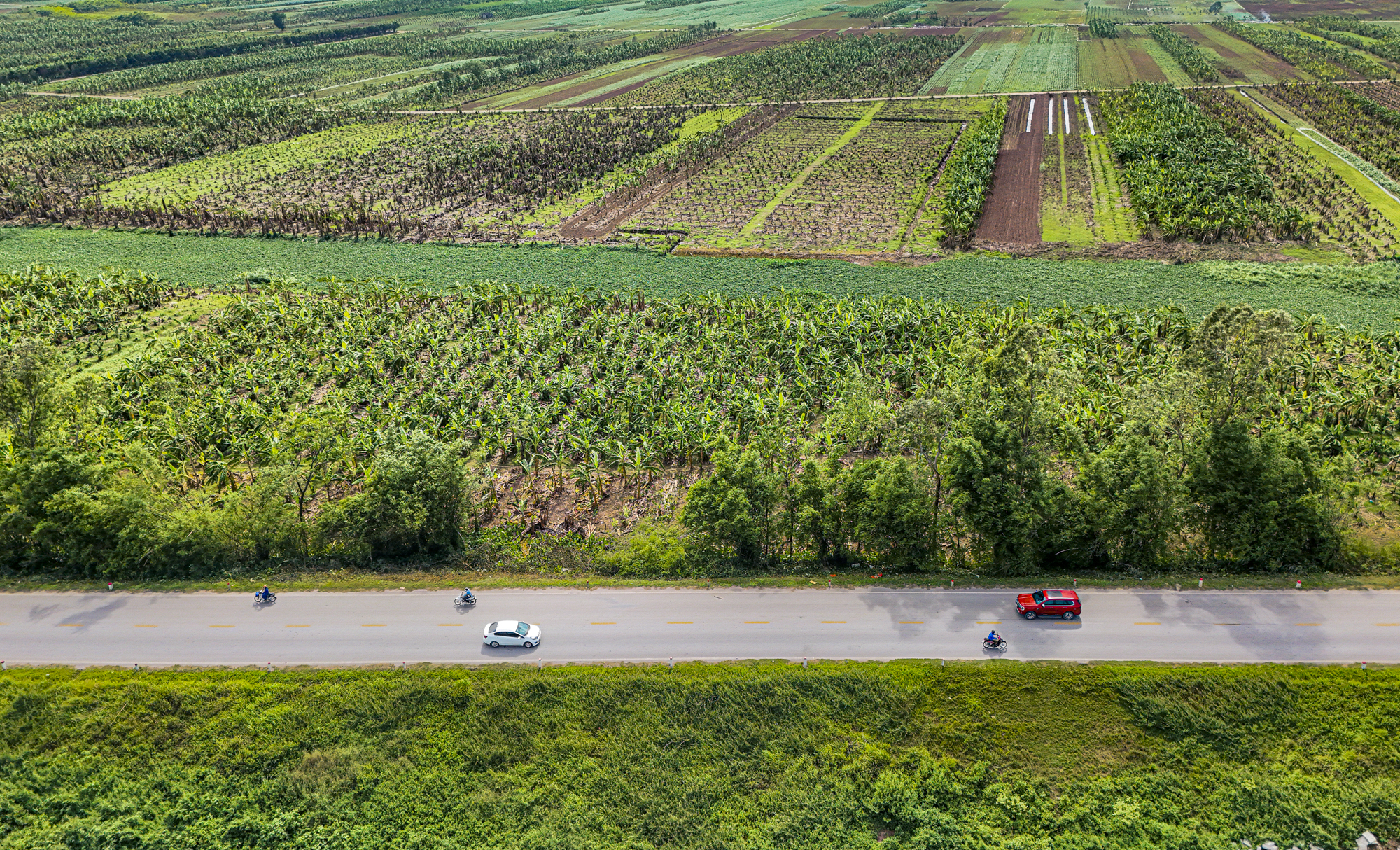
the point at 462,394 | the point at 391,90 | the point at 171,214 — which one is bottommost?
the point at 462,394

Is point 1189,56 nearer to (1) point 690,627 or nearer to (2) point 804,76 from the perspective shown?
(2) point 804,76

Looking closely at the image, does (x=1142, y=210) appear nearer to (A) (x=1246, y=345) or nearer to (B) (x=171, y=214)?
(A) (x=1246, y=345)

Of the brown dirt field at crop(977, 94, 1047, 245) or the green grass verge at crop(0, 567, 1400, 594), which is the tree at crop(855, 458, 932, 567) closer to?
the green grass verge at crop(0, 567, 1400, 594)

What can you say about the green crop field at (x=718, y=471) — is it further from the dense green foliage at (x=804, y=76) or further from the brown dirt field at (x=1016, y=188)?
the dense green foliage at (x=804, y=76)

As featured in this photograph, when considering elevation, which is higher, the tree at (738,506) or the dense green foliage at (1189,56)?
the dense green foliage at (1189,56)

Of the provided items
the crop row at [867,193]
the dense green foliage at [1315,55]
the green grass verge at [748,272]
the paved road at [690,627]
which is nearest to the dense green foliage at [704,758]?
the paved road at [690,627]

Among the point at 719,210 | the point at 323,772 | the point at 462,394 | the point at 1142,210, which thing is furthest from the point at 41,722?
the point at 1142,210

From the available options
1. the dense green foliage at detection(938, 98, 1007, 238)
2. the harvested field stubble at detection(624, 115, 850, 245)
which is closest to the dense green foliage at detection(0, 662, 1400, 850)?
the dense green foliage at detection(938, 98, 1007, 238)

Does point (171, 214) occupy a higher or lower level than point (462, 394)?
higher
